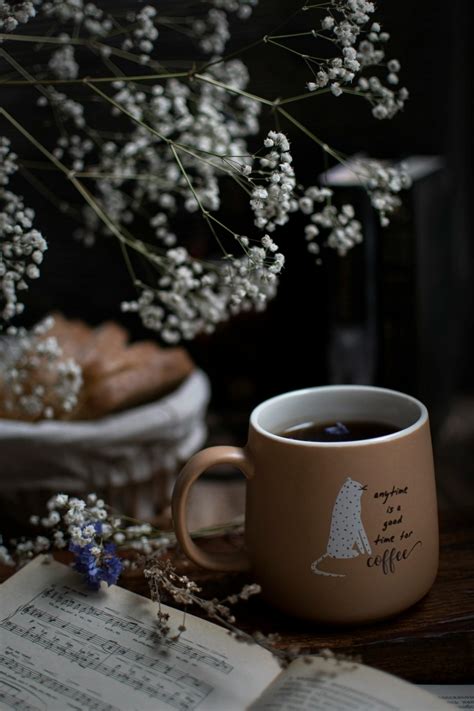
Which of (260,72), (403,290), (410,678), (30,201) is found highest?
(260,72)

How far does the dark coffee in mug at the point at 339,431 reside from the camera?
58cm

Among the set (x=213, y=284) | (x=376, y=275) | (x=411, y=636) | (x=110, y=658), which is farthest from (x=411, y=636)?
(x=376, y=275)

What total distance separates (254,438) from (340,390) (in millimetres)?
97

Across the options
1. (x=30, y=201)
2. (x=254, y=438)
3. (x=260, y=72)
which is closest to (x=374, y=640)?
(x=254, y=438)

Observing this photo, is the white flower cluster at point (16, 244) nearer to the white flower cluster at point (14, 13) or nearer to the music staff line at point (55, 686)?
the white flower cluster at point (14, 13)

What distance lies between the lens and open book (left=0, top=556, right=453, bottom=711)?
478 mm

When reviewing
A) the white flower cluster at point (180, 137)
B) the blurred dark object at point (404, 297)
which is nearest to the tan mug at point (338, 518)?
the white flower cluster at point (180, 137)

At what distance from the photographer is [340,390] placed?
0.62m

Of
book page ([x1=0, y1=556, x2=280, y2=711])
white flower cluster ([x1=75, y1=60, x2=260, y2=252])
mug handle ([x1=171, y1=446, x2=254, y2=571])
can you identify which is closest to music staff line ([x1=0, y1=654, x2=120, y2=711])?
book page ([x1=0, y1=556, x2=280, y2=711])

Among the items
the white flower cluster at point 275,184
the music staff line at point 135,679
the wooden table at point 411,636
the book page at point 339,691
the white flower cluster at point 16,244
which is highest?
the white flower cluster at point 275,184

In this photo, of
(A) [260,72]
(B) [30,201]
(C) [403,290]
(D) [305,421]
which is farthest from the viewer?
(B) [30,201]

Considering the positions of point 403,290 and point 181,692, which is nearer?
point 181,692

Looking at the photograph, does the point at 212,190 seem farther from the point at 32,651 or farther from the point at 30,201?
the point at 30,201

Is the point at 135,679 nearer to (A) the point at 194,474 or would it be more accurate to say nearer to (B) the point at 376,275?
(A) the point at 194,474
